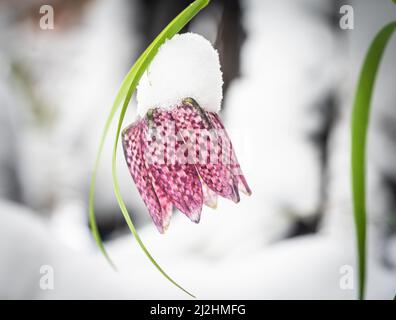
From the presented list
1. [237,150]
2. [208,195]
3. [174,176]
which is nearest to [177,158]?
[174,176]

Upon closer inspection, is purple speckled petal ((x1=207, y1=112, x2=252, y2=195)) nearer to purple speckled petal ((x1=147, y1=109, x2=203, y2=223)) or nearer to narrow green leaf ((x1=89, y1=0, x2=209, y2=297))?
purple speckled petal ((x1=147, y1=109, x2=203, y2=223))

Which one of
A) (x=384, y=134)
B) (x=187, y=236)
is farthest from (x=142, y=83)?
(x=384, y=134)

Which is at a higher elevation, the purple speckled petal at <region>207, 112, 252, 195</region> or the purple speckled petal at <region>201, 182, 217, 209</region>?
the purple speckled petal at <region>207, 112, 252, 195</region>

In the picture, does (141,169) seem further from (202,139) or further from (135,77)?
(135,77)

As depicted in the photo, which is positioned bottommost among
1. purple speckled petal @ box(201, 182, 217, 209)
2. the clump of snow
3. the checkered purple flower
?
purple speckled petal @ box(201, 182, 217, 209)

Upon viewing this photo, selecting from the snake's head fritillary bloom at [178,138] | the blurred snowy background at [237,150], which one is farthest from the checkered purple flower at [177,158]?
the blurred snowy background at [237,150]

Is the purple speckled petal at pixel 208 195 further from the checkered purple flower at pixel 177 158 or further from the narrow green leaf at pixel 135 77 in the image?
the narrow green leaf at pixel 135 77

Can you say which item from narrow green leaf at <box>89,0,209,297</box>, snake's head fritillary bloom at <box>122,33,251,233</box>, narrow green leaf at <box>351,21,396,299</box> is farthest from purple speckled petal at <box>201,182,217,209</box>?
narrow green leaf at <box>351,21,396,299</box>
